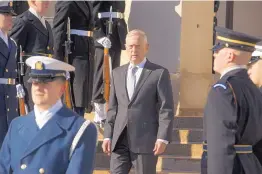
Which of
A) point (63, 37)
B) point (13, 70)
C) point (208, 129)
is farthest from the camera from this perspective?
point (63, 37)

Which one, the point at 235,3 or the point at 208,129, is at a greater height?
the point at 235,3

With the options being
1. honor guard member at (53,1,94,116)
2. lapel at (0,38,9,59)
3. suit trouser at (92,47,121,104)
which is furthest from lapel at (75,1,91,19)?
lapel at (0,38,9,59)

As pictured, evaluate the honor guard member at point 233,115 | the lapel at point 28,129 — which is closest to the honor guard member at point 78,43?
the honor guard member at point 233,115

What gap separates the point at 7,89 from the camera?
7.26 m

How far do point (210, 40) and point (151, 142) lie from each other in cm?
403

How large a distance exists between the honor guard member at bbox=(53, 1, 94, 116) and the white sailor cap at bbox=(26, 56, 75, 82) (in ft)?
13.2

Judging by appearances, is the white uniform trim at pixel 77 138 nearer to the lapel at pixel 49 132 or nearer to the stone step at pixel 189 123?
the lapel at pixel 49 132

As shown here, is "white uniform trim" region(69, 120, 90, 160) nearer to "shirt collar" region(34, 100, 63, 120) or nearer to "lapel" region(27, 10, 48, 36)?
"shirt collar" region(34, 100, 63, 120)

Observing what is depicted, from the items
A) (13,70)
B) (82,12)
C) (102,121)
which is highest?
(82,12)

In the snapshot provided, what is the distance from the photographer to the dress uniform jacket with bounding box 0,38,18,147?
723 cm

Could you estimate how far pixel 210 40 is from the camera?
1048 cm

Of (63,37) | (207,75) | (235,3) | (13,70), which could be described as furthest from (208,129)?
(235,3)

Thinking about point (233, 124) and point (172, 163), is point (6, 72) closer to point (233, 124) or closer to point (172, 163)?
point (172, 163)

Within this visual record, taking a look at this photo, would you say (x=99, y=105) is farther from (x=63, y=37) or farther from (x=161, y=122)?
(x=161, y=122)
